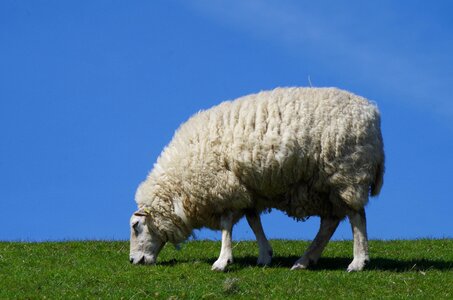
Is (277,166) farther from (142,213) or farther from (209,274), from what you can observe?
(142,213)

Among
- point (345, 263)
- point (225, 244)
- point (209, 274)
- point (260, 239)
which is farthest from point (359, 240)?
point (209, 274)

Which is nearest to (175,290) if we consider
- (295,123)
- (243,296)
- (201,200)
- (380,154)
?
(243,296)

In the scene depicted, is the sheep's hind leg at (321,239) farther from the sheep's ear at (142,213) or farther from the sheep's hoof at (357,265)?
the sheep's ear at (142,213)

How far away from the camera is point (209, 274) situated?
1545 cm

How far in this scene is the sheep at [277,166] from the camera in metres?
15.5

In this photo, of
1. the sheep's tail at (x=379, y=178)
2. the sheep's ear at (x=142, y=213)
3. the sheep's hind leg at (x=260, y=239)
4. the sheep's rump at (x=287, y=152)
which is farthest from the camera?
the sheep's ear at (x=142, y=213)

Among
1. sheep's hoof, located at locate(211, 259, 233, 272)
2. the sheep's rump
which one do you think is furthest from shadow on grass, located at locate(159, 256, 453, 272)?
the sheep's rump

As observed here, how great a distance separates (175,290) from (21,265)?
4.28 metres

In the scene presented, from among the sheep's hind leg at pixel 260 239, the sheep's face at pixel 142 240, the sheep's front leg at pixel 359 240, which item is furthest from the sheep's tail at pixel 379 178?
the sheep's face at pixel 142 240

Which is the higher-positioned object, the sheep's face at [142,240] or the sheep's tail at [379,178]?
the sheep's tail at [379,178]

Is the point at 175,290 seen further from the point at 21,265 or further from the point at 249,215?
the point at 21,265

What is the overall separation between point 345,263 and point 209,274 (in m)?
3.07

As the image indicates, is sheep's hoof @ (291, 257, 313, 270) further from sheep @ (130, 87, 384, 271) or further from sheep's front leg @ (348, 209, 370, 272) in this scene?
sheep's front leg @ (348, 209, 370, 272)

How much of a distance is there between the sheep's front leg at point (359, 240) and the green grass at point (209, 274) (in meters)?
0.26
